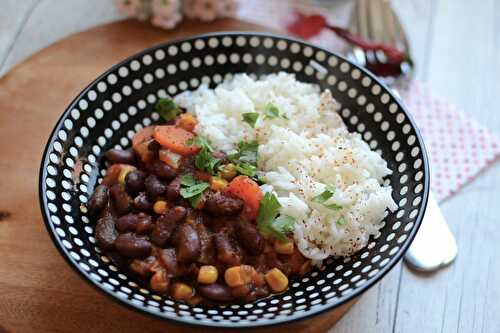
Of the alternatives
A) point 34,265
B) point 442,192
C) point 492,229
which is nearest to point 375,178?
point 442,192

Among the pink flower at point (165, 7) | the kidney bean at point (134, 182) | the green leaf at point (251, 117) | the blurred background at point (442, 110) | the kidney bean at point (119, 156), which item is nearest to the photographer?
the kidney bean at point (134, 182)

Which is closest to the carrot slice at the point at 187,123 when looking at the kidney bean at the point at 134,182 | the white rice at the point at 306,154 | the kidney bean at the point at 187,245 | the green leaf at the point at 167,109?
the white rice at the point at 306,154

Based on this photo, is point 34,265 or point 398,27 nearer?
point 34,265

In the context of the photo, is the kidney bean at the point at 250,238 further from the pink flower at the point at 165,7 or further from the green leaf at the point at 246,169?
the pink flower at the point at 165,7

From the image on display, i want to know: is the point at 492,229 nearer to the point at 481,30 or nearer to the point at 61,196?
the point at 481,30

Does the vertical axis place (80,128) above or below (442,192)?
above

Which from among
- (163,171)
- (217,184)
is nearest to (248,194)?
(217,184)

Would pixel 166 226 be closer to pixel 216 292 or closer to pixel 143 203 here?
pixel 143 203
